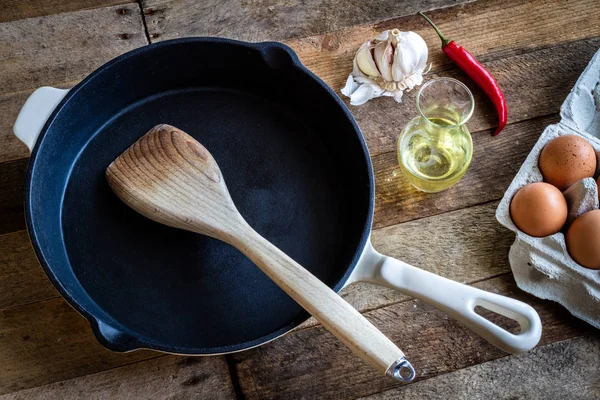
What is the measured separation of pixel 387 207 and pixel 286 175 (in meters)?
0.18

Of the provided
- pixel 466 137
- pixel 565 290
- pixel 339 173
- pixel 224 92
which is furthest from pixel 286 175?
pixel 565 290

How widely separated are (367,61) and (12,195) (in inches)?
25.2

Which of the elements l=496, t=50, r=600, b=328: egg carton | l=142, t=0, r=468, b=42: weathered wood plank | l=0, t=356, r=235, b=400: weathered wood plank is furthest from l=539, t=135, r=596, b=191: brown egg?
l=0, t=356, r=235, b=400: weathered wood plank

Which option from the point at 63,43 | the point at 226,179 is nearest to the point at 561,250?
the point at 226,179

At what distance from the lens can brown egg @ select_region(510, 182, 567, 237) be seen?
890mm

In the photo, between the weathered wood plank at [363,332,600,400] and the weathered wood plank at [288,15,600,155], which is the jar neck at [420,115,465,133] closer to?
the weathered wood plank at [288,15,600,155]

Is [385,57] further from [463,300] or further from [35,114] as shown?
[35,114]

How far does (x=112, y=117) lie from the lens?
102 centimetres

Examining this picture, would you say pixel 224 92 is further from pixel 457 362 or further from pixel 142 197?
pixel 457 362

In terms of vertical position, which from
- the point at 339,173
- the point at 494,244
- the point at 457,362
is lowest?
the point at 457,362

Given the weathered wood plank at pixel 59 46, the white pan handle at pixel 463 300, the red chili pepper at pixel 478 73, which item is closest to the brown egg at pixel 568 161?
the red chili pepper at pixel 478 73

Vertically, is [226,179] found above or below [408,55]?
below

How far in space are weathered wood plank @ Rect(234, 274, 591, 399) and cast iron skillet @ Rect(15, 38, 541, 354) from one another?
7 centimetres

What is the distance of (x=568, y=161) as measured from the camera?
3.03 feet
